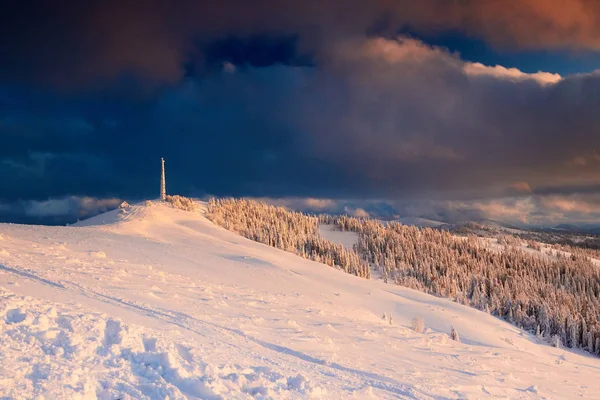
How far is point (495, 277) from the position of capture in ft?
201

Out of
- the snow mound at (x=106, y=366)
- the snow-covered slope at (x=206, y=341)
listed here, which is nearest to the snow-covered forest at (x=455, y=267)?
the snow-covered slope at (x=206, y=341)

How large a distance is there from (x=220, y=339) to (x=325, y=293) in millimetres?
14899

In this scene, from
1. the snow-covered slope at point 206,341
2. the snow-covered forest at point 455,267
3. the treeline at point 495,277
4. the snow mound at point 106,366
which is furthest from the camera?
the snow-covered forest at point 455,267

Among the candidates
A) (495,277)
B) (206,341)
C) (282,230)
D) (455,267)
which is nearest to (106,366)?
(206,341)

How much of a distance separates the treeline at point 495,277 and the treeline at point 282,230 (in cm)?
523

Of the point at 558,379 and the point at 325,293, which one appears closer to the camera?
the point at 558,379

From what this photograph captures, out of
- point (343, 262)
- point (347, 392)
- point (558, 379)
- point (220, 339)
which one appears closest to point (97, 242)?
point (220, 339)

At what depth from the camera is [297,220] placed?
7300 centimetres

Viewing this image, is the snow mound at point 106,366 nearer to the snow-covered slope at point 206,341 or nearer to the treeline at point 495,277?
the snow-covered slope at point 206,341

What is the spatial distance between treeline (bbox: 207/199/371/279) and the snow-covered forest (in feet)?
0.42

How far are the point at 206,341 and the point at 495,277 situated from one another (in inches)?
2251

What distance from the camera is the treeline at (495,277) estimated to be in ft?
136

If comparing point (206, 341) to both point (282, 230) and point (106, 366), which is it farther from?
point (282, 230)

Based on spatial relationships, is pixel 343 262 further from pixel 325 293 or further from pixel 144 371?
pixel 144 371
